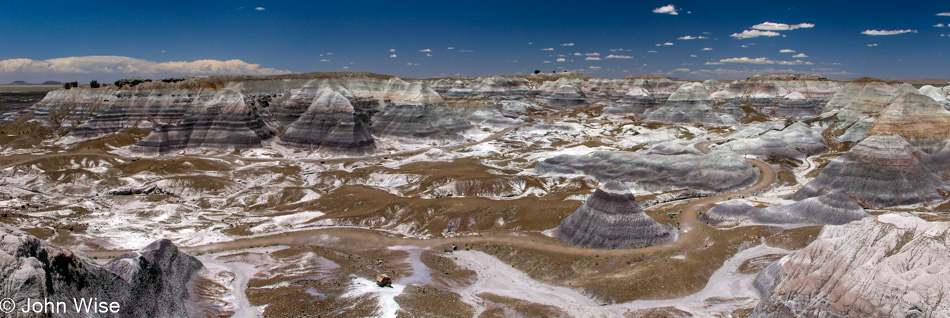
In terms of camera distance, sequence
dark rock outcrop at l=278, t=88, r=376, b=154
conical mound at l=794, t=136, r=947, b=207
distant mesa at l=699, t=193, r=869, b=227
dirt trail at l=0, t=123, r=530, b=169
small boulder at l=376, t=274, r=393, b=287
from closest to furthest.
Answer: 1. small boulder at l=376, t=274, r=393, b=287
2. distant mesa at l=699, t=193, r=869, b=227
3. conical mound at l=794, t=136, r=947, b=207
4. dirt trail at l=0, t=123, r=530, b=169
5. dark rock outcrop at l=278, t=88, r=376, b=154

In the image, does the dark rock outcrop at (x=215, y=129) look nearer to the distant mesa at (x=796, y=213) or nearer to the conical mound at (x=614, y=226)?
the conical mound at (x=614, y=226)

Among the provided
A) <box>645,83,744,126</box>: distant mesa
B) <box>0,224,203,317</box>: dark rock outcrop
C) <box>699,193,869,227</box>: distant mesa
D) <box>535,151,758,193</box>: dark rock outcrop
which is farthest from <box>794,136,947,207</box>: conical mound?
<box>645,83,744,126</box>: distant mesa

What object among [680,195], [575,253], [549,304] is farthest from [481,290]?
[680,195]

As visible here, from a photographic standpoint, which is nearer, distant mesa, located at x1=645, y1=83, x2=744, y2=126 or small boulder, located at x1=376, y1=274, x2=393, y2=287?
small boulder, located at x1=376, y1=274, x2=393, y2=287

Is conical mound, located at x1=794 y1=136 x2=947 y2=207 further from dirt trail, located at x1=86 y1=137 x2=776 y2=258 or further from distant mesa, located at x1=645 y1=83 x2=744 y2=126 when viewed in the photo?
distant mesa, located at x1=645 y1=83 x2=744 y2=126

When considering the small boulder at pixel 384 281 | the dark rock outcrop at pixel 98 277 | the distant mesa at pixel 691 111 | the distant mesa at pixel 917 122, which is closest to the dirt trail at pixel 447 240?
the small boulder at pixel 384 281

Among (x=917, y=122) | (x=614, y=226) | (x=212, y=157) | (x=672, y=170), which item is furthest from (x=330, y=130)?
(x=917, y=122)

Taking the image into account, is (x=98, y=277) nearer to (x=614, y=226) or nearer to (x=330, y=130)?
(x=614, y=226)
